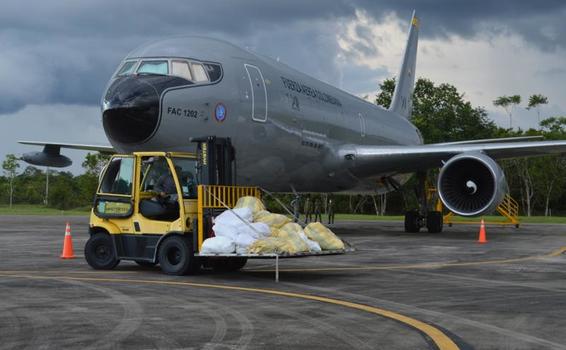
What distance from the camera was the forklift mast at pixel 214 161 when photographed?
1149 cm

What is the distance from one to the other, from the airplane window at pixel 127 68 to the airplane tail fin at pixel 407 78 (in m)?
17.5

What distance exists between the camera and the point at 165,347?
5.40m

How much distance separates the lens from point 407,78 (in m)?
31.5

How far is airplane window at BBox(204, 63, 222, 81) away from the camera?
1437 cm

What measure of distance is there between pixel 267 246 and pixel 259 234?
0.44 meters

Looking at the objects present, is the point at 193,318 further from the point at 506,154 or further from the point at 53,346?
the point at 506,154

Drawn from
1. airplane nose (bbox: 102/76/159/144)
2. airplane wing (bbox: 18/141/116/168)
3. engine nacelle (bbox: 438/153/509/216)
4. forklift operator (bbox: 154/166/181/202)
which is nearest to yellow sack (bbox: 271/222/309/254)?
forklift operator (bbox: 154/166/181/202)

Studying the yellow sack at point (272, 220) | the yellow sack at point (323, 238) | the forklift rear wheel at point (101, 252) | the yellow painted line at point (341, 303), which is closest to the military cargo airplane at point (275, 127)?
the forklift rear wheel at point (101, 252)

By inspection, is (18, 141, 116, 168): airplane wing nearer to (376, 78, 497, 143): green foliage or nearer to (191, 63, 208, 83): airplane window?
(191, 63, 208, 83): airplane window

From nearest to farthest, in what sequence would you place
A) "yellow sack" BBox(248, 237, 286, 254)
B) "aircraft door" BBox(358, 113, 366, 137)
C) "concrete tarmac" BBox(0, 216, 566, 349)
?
"concrete tarmac" BBox(0, 216, 566, 349) → "yellow sack" BBox(248, 237, 286, 254) → "aircraft door" BBox(358, 113, 366, 137)

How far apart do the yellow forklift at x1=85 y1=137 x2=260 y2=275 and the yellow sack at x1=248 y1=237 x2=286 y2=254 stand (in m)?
0.94

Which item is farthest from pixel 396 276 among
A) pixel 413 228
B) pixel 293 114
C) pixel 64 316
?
pixel 413 228

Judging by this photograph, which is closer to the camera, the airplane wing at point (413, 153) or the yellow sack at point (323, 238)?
the yellow sack at point (323, 238)

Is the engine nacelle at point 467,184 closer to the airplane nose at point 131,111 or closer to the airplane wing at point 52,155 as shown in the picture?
the airplane nose at point 131,111
